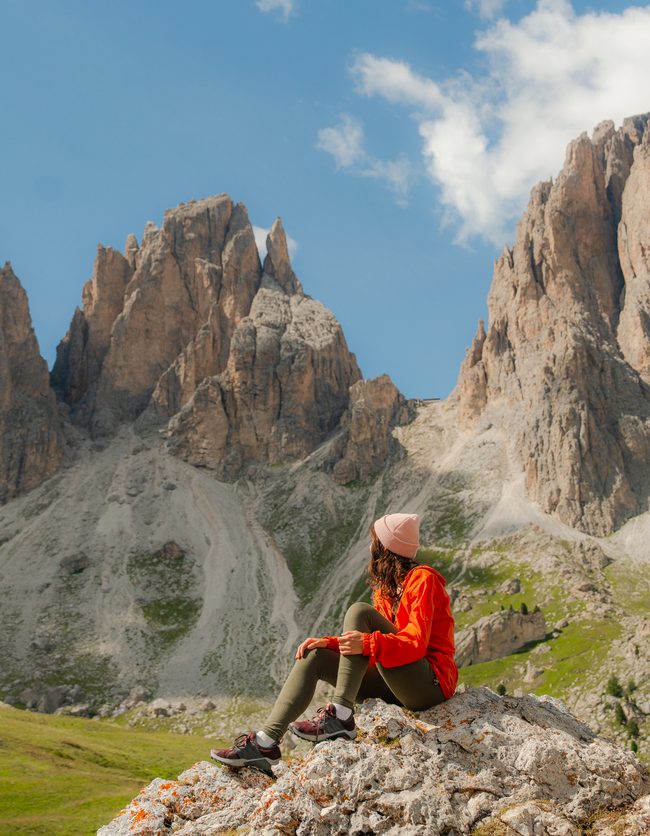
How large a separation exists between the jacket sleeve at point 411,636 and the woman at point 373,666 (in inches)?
0.5

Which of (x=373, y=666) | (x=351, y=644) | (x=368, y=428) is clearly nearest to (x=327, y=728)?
(x=351, y=644)

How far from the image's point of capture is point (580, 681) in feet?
259

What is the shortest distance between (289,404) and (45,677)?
77.5 metres

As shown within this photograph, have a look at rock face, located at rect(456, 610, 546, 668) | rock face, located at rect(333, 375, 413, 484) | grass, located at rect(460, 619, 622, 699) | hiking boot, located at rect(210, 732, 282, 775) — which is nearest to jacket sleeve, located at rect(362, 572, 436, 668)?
hiking boot, located at rect(210, 732, 282, 775)

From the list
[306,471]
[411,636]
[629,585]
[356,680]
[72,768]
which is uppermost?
[306,471]

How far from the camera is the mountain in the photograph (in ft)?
331

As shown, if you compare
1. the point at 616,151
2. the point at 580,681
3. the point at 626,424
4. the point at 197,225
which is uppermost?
the point at 616,151

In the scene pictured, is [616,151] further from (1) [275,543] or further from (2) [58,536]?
(2) [58,536]

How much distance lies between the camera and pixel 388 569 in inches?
471

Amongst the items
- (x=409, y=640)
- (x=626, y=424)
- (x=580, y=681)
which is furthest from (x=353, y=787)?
(x=626, y=424)

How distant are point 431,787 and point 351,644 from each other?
6.35ft

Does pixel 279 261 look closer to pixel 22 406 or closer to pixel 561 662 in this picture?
pixel 22 406

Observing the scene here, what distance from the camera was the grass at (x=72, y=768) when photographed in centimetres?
3906

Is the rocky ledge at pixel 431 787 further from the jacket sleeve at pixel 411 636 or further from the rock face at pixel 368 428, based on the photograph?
the rock face at pixel 368 428
